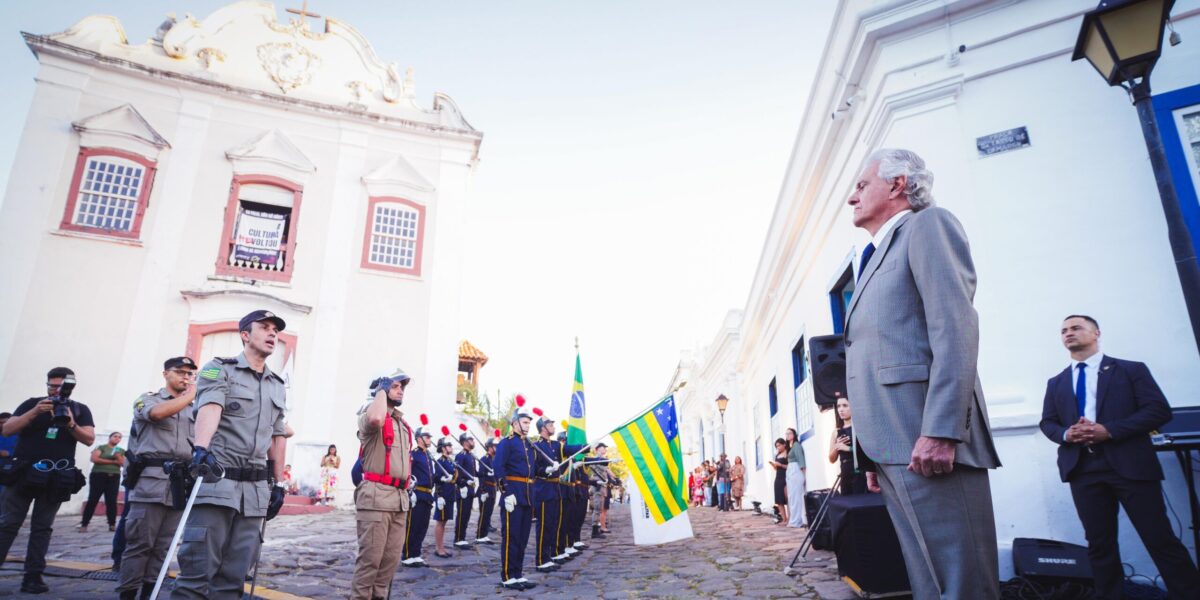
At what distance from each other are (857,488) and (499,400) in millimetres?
33926

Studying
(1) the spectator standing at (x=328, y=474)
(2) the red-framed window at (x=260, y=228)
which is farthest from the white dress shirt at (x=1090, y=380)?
(2) the red-framed window at (x=260, y=228)

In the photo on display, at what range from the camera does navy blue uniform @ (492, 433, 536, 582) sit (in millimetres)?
7098

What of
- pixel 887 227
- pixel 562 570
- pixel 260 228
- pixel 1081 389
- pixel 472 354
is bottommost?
pixel 562 570

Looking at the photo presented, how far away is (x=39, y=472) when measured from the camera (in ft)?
18.7

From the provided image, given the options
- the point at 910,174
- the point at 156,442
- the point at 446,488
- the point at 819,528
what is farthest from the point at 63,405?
the point at 819,528

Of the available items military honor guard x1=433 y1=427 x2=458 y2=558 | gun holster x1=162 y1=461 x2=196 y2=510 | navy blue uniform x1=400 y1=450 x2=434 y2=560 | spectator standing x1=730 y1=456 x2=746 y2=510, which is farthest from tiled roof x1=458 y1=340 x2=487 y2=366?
gun holster x1=162 y1=461 x2=196 y2=510

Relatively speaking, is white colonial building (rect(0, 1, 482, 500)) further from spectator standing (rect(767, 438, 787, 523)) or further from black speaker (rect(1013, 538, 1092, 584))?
black speaker (rect(1013, 538, 1092, 584))

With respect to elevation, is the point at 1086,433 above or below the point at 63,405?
below

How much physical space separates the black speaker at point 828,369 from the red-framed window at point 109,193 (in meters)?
17.6

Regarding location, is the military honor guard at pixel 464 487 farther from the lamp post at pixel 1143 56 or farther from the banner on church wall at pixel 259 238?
the lamp post at pixel 1143 56

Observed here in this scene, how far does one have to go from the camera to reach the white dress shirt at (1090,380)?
448cm

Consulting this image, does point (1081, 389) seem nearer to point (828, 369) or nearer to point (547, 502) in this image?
point (828, 369)

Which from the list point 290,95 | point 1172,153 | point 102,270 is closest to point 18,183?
point 102,270

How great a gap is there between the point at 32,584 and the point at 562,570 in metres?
5.47
